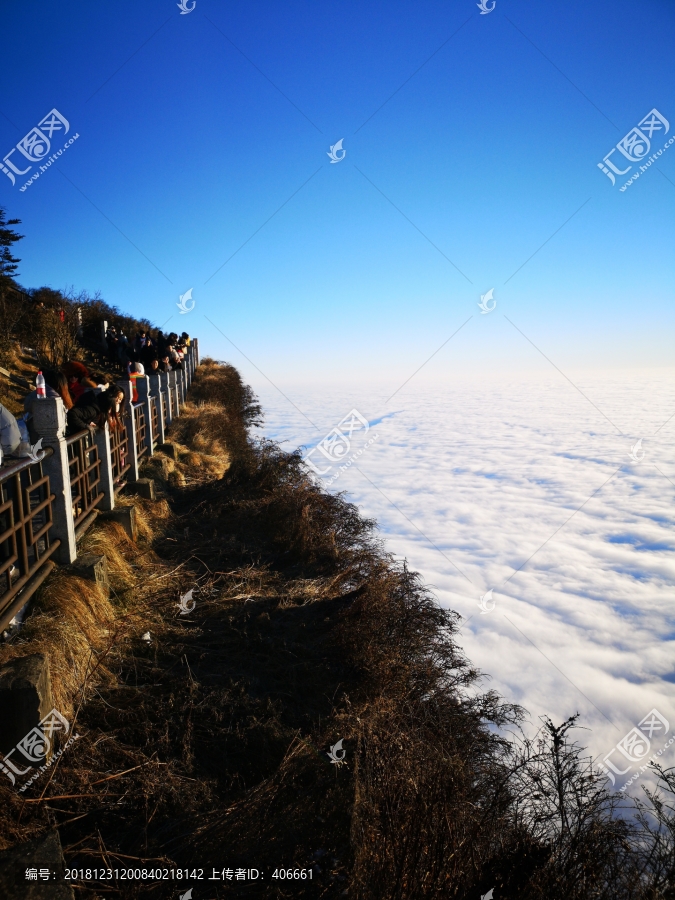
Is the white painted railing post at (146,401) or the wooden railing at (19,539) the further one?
the white painted railing post at (146,401)

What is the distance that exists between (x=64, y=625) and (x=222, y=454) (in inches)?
453

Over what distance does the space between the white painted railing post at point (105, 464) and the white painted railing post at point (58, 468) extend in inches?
68.5

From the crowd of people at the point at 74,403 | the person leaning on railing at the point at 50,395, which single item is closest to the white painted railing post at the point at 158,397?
the crowd of people at the point at 74,403

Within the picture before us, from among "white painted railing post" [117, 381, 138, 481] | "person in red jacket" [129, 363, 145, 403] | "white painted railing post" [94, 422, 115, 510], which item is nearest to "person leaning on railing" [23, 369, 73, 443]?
"white painted railing post" [94, 422, 115, 510]

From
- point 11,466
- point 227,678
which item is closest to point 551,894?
point 227,678

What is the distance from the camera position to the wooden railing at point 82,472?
5660 mm

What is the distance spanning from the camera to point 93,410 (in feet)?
20.4

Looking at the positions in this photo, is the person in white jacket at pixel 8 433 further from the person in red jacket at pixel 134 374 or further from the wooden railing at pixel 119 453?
the person in red jacket at pixel 134 374

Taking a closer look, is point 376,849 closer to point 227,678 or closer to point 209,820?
point 209,820

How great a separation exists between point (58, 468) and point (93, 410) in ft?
4.92

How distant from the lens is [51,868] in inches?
91.0

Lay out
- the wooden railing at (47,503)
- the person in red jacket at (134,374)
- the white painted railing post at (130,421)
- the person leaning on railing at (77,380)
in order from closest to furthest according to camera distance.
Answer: the wooden railing at (47,503)
the person leaning on railing at (77,380)
the white painted railing post at (130,421)
the person in red jacket at (134,374)

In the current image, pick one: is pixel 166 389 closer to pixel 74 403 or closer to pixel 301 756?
pixel 74 403

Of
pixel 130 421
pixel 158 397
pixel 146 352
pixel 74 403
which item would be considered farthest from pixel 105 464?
pixel 146 352
